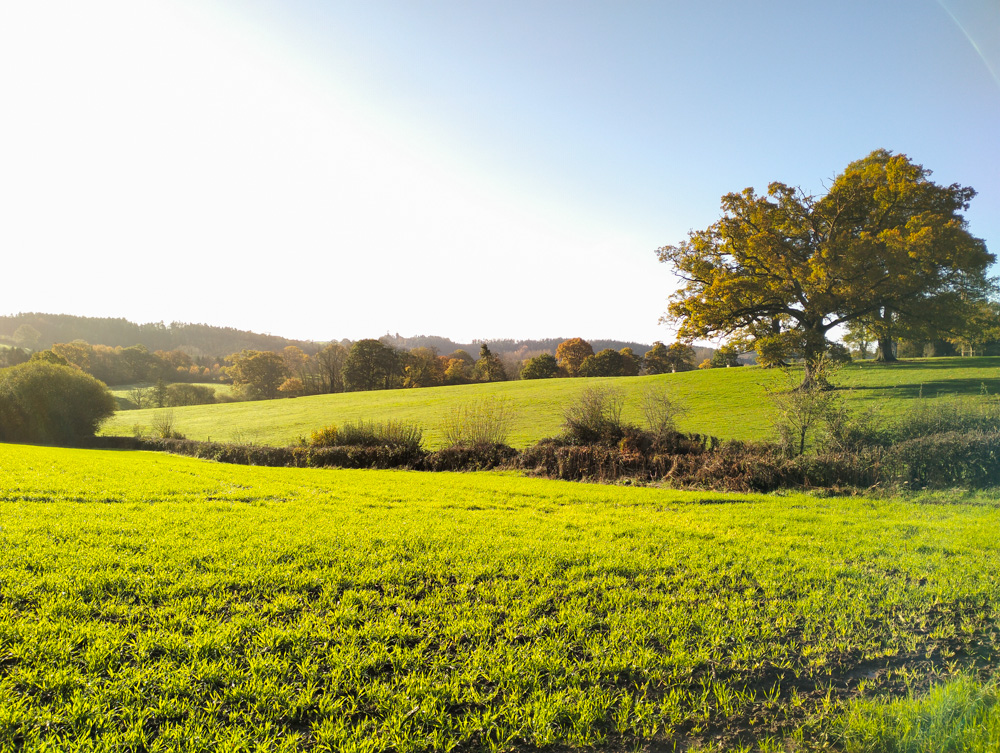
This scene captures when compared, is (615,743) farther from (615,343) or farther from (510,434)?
(615,343)

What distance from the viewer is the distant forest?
120 meters

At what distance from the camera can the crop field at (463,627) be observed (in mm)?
3156

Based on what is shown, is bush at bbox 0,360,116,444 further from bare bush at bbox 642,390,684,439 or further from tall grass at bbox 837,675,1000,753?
tall grass at bbox 837,675,1000,753

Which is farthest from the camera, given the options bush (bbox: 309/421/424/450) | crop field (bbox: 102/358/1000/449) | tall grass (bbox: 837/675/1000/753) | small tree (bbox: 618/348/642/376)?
small tree (bbox: 618/348/642/376)

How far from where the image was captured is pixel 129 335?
5369 inches

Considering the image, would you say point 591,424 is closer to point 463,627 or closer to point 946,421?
point 946,421

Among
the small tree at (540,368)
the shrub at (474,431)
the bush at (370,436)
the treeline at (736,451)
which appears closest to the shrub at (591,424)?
the treeline at (736,451)

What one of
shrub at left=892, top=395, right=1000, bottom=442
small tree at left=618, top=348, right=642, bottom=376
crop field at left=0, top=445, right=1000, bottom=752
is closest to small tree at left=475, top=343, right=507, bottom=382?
small tree at left=618, top=348, right=642, bottom=376

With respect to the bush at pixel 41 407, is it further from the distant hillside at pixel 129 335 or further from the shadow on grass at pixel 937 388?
the distant hillside at pixel 129 335

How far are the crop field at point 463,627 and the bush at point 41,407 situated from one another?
33124 mm

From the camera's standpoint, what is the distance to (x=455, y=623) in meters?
4.36

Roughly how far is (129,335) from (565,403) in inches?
6037

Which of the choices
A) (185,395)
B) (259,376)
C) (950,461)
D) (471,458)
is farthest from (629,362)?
(185,395)

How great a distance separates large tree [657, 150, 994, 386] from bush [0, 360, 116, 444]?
133 feet
